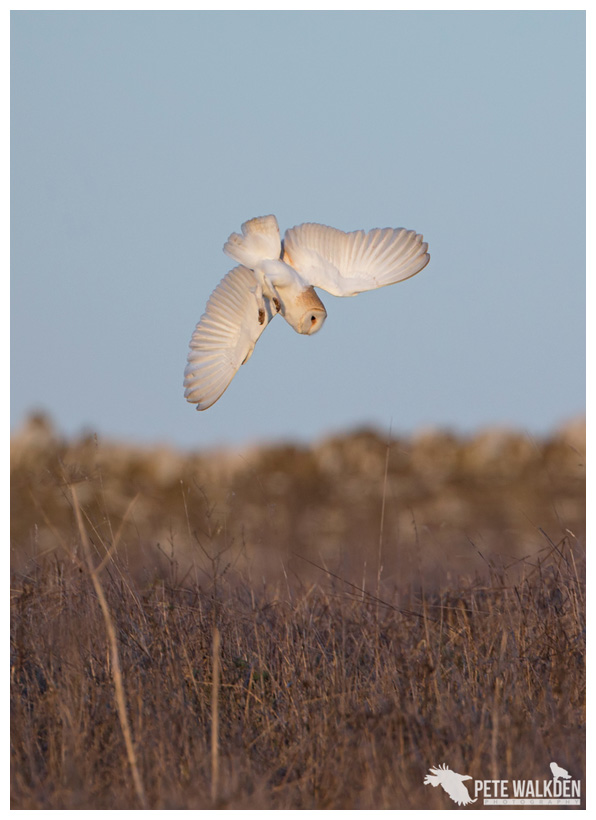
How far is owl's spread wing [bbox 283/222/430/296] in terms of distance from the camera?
12.8ft

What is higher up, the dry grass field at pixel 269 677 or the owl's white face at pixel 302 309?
the owl's white face at pixel 302 309

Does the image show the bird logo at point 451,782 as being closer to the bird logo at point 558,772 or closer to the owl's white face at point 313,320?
the bird logo at point 558,772

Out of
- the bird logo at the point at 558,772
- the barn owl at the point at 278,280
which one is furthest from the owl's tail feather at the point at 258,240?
the bird logo at the point at 558,772

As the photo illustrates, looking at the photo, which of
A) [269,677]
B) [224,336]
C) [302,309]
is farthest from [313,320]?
[269,677]

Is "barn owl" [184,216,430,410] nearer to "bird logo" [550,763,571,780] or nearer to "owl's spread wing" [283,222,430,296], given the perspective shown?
"owl's spread wing" [283,222,430,296]

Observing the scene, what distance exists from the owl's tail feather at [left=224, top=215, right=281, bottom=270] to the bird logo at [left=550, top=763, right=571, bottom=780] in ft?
6.76

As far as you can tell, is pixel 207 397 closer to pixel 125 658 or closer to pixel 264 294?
pixel 264 294

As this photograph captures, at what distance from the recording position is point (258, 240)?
3.88 meters

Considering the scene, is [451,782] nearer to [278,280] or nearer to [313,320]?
[313,320]

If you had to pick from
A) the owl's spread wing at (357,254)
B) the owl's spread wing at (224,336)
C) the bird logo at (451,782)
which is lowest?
the bird logo at (451,782)

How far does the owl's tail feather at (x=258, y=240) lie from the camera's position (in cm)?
386

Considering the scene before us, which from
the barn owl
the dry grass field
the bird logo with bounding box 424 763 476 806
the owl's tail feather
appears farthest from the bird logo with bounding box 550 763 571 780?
the owl's tail feather

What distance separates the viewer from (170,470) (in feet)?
53.7

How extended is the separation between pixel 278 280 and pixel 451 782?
6.03 feet
